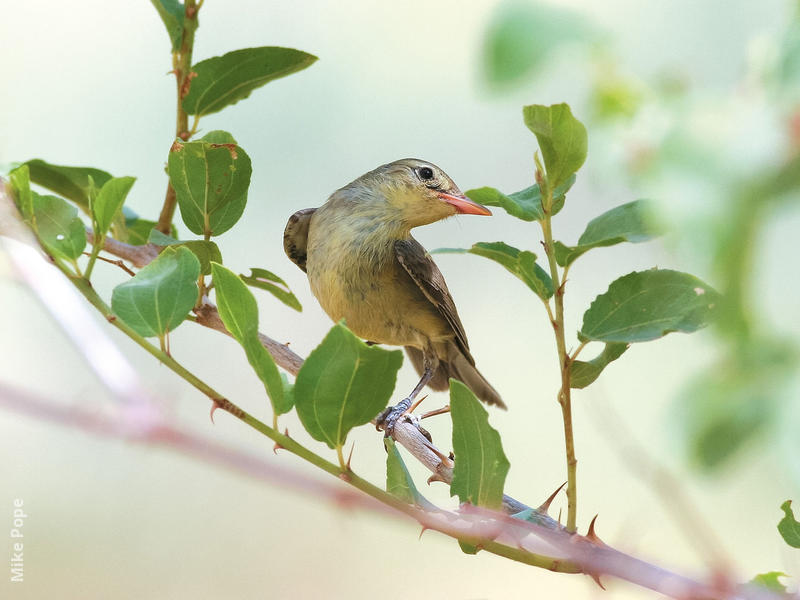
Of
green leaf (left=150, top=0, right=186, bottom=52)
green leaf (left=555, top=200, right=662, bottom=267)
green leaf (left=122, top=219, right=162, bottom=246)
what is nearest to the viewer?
green leaf (left=555, top=200, right=662, bottom=267)

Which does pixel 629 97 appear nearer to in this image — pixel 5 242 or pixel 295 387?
pixel 5 242

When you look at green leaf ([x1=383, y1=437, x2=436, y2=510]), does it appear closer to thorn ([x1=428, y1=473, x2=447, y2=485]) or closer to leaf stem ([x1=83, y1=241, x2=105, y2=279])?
thorn ([x1=428, y1=473, x2=447, y2=485])

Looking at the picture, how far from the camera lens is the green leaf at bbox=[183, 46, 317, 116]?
70.2 inches

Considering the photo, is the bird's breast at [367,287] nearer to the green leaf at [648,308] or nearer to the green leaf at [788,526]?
the green leaf at [648,308]

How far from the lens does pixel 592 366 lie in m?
1.24

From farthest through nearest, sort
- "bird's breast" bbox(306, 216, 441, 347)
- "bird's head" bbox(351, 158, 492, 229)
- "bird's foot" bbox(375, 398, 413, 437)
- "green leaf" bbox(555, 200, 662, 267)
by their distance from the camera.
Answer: "bird's head" bbox(351, 158, 492, 229), "bird's breast" bbox(306, 216, 441, 347), "bird's foot" bbox(375, 398, 413, 437), "green leaf" bbox(555, 200, 662, 267)

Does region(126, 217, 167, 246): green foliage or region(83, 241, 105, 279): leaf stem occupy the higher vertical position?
region(126, 217, 167, 246): green foliage

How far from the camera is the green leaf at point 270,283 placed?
177 cm

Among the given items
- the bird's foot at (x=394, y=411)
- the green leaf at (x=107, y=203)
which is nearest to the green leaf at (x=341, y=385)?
the green leaf at (x=107, y=203)

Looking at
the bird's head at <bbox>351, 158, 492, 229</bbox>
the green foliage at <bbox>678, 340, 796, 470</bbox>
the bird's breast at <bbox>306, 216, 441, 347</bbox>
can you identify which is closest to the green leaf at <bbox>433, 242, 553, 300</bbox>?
the green foliage at <bbox>678, 340, 796, 470</bbox>

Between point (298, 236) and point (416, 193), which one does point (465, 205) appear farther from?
point (298, 236)

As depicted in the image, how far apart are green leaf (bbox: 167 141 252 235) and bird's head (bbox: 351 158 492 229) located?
1783 millimetres

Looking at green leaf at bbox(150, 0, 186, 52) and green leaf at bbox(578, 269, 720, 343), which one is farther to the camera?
green leaf at bbox(150, 0, 186, 52)

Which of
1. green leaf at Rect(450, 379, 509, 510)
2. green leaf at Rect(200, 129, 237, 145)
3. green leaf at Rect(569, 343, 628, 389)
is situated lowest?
green leaf at Rect(450, 379, 509, 510)
